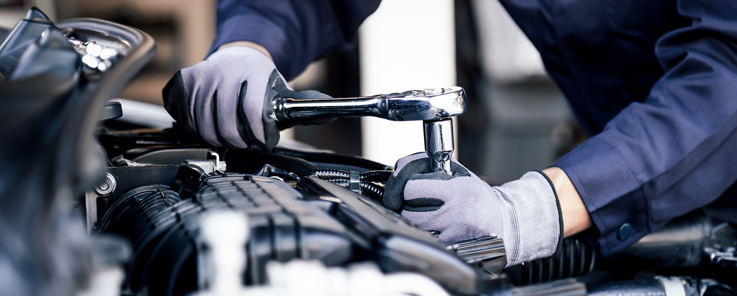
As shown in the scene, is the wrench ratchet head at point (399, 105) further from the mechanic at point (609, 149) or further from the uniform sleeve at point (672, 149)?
the uniform sleeve at point (672, 149)

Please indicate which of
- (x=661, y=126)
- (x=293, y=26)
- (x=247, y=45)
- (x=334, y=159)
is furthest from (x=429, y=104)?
(x=293, y=26)

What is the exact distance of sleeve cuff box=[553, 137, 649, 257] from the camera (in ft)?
2.28

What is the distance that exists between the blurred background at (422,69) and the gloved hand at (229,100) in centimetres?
202

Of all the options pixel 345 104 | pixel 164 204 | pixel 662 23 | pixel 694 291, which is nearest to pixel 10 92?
pixel 164 204

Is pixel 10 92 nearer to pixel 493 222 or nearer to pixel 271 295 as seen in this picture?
pixel 271 295

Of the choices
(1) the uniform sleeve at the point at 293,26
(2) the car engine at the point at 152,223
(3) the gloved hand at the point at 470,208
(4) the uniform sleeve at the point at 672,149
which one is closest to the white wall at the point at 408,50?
(1) the uniform sleeve at the point at 293,26

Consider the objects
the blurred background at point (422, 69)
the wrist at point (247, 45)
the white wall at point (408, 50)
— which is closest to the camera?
the wrist at point (247, 45)


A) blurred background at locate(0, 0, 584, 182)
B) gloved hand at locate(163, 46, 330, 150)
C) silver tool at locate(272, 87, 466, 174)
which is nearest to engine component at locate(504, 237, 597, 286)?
silver tool at locate(272, 87, 466, 174)

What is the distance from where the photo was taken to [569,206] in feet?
2.25

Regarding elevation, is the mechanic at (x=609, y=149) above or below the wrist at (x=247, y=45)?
below

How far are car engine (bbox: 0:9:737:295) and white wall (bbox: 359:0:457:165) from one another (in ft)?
8.27

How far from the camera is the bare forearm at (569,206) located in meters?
0.68

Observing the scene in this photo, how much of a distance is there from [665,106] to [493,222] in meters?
0.32

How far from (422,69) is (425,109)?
102 inches
